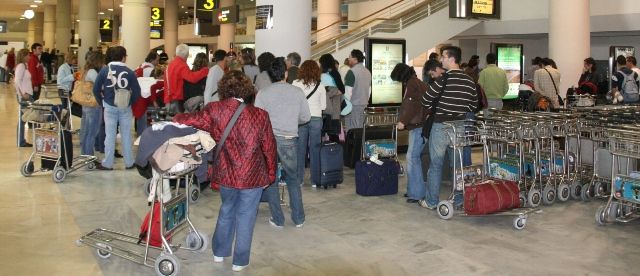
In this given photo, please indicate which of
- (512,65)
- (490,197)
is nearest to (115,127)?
(490,197)

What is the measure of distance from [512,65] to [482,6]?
3924mm

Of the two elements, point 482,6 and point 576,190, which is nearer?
point 576,190

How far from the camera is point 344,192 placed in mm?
8961

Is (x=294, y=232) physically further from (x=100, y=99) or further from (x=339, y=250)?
(x=100, y=99)

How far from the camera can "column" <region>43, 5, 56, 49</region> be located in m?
47.6

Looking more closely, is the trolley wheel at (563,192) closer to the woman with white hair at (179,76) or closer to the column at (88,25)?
the woman with white hair at (179,76)

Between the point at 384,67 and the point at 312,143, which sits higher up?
the point at 384,67

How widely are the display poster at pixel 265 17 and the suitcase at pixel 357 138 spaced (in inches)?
82.5

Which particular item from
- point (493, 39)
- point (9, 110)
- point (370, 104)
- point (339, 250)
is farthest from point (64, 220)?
point (493, 39)

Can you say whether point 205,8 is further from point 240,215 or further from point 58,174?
point 240,215

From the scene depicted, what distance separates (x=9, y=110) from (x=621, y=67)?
16739mm

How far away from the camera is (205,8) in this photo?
23266 mm

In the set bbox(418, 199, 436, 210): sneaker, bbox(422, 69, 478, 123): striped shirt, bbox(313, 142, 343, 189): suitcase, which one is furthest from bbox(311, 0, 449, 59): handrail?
bbox(422, 69, 478, 123): striped shirt

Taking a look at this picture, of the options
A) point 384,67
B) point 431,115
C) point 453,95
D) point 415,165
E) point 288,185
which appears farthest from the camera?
point 384,67
